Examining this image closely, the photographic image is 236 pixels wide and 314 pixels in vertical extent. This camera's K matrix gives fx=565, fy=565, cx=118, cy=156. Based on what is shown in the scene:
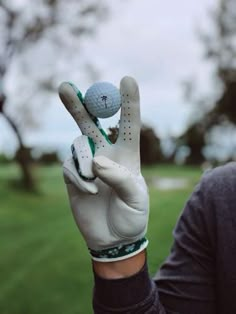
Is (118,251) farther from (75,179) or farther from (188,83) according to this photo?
(188,83)

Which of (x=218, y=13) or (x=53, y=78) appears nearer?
(x=53, y=78)

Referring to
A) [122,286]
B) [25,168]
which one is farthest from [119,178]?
[25,168]

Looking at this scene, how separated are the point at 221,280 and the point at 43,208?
3.58m

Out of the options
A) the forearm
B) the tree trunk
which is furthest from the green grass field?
the forearm

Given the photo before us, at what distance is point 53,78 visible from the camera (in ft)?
14.2

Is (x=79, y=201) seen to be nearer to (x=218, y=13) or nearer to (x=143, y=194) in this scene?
(x=143, y=194)

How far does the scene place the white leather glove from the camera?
0.55 metres

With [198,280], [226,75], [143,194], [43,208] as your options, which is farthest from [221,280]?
[226,75]

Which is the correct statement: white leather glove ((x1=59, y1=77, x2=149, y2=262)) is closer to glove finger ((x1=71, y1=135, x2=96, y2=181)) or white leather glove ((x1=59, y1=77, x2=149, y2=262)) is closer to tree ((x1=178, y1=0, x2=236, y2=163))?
glove finger ((x1=71, y1=135, x2=96, y2=181))

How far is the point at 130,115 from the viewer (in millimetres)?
575

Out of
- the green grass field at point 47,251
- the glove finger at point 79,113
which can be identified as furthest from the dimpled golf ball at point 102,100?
the green grass field at point 47,251

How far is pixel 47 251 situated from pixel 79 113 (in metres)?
2.35

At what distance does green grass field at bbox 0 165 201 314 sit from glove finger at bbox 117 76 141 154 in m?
0.40

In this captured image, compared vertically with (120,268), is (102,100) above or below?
above
